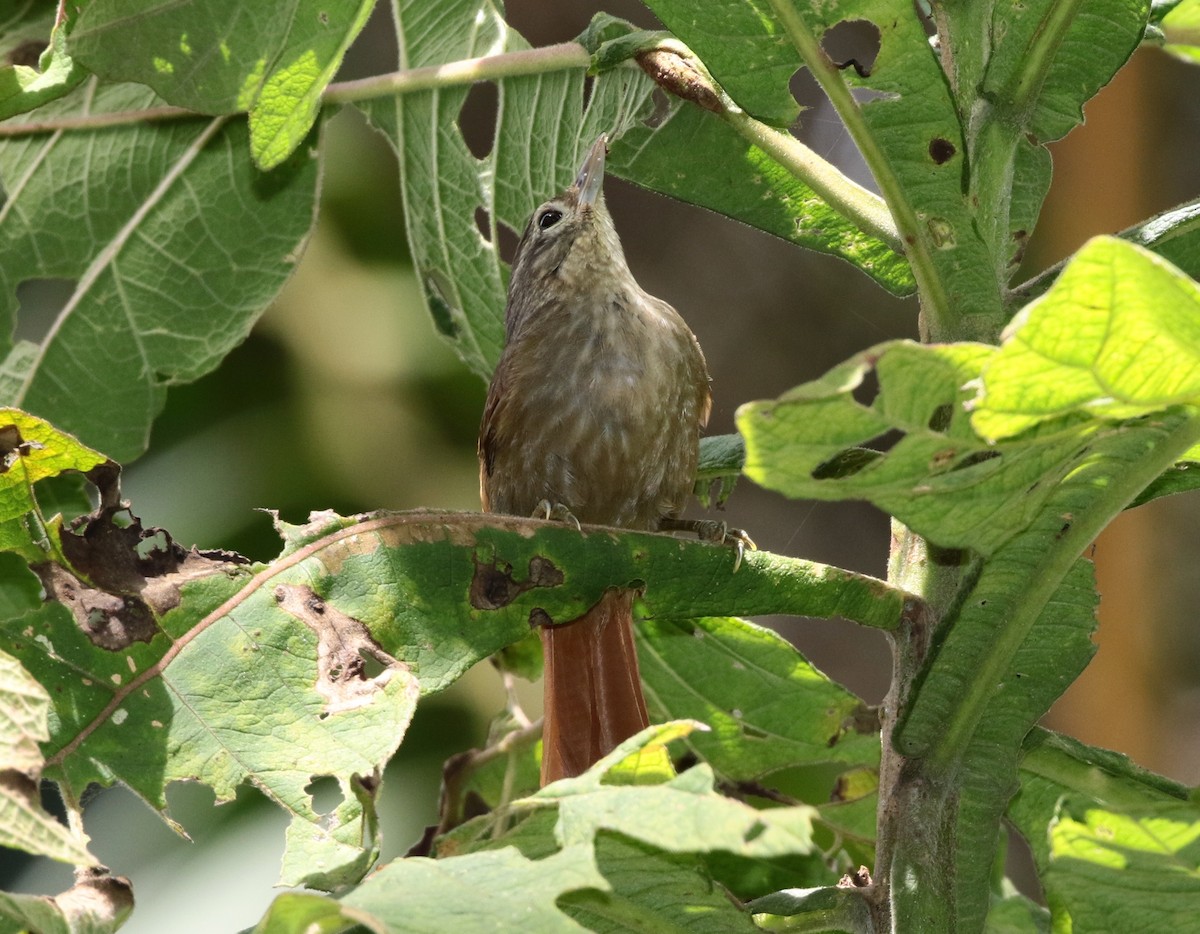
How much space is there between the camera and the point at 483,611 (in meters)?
1.64

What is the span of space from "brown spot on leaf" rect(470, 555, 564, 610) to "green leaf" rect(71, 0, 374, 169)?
2.29 feet

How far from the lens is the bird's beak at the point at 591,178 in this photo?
2.64 meters

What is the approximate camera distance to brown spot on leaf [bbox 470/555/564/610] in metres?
1.63

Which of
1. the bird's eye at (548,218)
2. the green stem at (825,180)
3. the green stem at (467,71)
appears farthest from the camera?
the bird's eye at (548,218)

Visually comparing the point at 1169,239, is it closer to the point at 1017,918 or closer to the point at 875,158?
the point at 875,158

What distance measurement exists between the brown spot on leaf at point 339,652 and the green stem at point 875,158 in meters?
0.72

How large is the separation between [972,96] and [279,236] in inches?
48.4

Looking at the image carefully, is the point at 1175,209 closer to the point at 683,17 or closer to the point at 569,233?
the point at 683,17

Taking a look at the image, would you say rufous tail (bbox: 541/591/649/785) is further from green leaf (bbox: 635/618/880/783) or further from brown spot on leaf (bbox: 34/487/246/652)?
brown spot on leaf (bbox: 34/487/246/652)

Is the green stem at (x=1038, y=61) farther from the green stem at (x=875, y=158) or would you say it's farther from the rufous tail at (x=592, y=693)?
the rufous tail at (x=592, y=693)

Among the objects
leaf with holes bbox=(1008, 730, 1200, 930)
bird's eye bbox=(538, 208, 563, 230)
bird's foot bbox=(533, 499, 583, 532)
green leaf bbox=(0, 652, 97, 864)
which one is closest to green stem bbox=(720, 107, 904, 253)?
leaf with holes bbox=(1008, 730, 1200, 930)

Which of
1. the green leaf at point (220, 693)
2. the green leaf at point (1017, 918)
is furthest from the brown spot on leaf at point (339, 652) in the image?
the green leaf at point (1017, 918)

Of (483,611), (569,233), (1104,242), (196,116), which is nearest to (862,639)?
(569,233)

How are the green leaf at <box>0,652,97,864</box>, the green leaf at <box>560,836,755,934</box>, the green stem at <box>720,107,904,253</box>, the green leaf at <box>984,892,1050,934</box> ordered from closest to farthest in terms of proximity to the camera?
1. the green leaf at <box>0,652,97,864</box>
2. the green leaf at <box>560,836,755,934</box>
3. the green stem at <box>720,107,904,253</box>
4. the green leaf at <box>984,892,1050,934</box>
